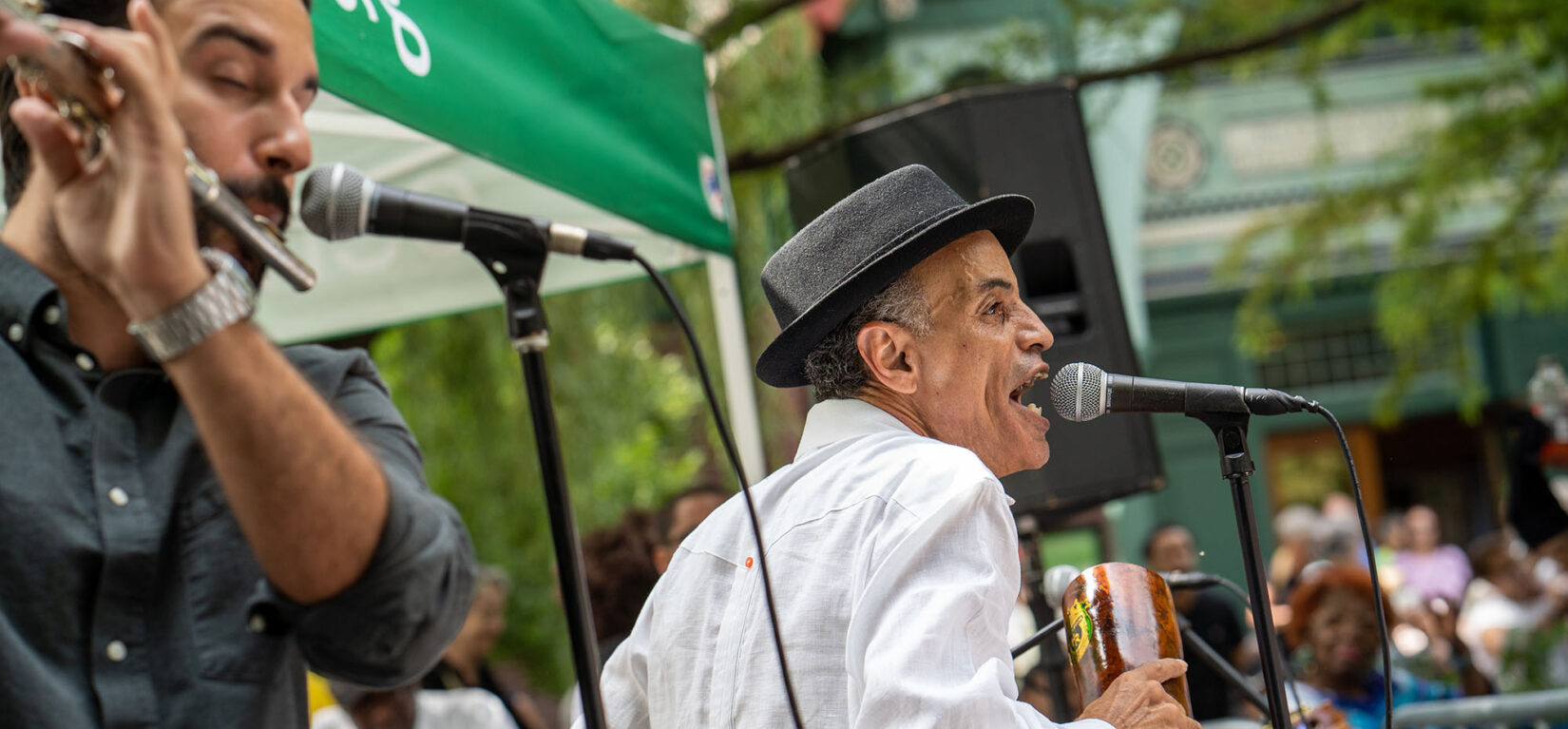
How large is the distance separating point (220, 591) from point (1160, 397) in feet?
4.30

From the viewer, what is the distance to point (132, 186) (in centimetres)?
111

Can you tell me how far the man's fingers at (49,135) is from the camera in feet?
3.73

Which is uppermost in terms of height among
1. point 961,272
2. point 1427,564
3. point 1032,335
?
point 961,272

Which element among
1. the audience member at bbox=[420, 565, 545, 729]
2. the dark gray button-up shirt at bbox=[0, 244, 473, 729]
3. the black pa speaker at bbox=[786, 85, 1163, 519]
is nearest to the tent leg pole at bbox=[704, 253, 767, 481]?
the black pa speaker at bbox=[786, 85, 1163, 519]

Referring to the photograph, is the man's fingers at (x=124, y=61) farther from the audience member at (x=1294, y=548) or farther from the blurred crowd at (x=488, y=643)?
the audience member at (x=1294, y=548)

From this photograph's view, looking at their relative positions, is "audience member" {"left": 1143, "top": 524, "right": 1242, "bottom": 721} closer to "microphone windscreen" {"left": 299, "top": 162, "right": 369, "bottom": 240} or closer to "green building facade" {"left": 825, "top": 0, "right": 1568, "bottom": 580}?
"microphone windscreen" {"left": 299, "top": 162, "right": 369, "bottom": 240}

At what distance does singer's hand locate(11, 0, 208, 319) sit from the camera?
1107 millimetres

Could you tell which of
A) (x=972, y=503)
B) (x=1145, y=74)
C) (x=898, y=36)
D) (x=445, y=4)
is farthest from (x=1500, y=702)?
(x=898, y=36)

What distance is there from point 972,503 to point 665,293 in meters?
0.47

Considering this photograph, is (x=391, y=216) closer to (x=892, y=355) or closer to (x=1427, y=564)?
(x=892, y=355)

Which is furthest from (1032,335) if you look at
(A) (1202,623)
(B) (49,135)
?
(A) (1202,623)

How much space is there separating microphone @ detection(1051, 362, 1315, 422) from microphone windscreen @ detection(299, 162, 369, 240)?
1119 mm

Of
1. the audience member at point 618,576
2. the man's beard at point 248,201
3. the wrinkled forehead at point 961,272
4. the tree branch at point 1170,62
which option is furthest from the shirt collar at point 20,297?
the tree branch at point 1170,62

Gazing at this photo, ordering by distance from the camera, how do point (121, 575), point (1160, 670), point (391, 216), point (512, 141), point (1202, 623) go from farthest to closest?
1. point (1202, 623)
2. point (512, 141)
3. point (1160, 670)
4. point (391, 216)
5. point (121, 575)
